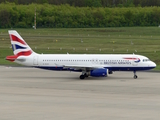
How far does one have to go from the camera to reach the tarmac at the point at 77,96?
31.6 meters

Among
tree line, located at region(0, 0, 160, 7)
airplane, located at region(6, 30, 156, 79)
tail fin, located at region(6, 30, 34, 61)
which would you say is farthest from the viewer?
tree line, located at region(0, 0, 160, 7)

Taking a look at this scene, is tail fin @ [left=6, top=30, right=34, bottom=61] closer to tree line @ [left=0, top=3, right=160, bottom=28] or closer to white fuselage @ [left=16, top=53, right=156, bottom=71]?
white fuselage @ [left=16, top=53, right=156, bottom=71]

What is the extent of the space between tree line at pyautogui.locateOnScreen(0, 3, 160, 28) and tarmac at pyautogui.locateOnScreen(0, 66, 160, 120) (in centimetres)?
7140

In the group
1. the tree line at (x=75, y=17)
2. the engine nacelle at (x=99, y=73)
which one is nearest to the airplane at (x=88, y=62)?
the engine nacelle at (x=99, y=73)

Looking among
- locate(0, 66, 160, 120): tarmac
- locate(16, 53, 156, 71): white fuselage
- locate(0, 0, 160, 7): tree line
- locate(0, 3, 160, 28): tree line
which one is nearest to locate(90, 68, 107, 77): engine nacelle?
locate(0, 66, 160, 120): tarmac

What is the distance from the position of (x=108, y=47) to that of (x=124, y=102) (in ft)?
185

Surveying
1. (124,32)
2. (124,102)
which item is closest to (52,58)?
(124,102)

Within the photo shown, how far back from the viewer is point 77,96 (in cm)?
4059

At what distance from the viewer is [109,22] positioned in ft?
444

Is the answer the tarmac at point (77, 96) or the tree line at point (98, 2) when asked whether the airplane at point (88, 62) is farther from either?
the tree line at point (98, 2)

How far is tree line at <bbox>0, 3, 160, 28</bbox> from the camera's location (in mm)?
131625

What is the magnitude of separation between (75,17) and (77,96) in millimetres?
95273

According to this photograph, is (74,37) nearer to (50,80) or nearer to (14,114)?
(50,80)

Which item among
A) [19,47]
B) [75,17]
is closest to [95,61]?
[19,47]
